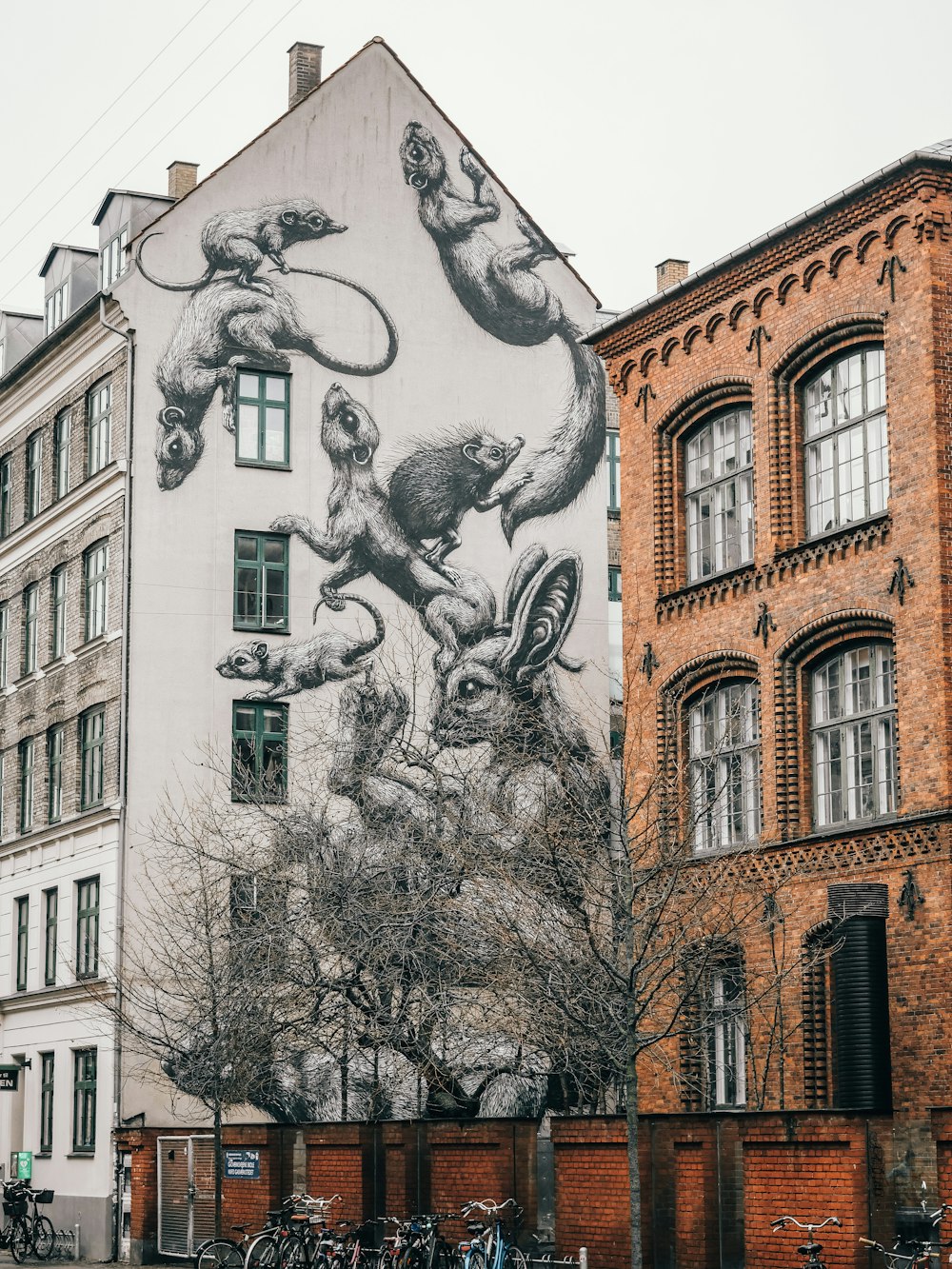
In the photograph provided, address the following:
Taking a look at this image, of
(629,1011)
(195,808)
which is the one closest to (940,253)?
(629,1011)

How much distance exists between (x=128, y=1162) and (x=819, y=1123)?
804 inches

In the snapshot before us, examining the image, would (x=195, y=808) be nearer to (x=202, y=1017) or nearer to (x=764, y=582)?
(x=202, y=1017)

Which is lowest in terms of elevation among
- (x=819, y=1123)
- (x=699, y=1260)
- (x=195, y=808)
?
(x=699, y=1260)

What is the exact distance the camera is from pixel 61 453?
45.3 m

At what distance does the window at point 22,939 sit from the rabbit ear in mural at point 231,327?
34.9 ft

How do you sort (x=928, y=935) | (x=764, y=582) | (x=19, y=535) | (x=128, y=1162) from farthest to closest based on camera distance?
(x=19, y=535), (x=128, y=1162), (x=764, y=582), (x=928, y=935)

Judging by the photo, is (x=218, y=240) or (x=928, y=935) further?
(x=218, y=240)

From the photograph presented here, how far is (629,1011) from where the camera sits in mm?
22281

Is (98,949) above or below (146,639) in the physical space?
below

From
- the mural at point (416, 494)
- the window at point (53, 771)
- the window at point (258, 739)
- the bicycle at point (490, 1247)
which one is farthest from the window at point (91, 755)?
the bicycle at point (490, 1247)

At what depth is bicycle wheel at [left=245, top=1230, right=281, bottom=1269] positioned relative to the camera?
27075mm

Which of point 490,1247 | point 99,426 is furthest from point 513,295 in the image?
point 490,1247

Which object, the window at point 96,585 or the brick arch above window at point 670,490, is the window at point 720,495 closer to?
the brick arch above window at point 670,490

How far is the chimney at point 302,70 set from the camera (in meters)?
45.9
